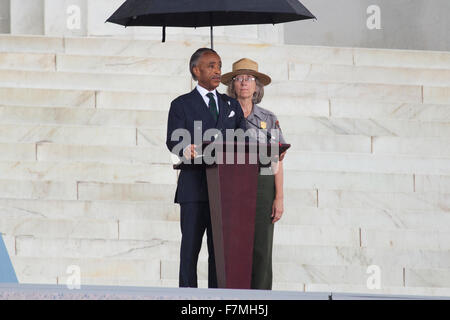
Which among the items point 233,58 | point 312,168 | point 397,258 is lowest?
point 397,258

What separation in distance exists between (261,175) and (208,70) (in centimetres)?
98

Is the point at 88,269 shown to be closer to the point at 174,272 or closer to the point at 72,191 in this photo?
the point at 174,272

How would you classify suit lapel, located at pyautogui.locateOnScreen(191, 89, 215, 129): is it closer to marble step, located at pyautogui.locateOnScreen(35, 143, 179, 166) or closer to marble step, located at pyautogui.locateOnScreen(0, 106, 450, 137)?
marble step, located at pyautogui.locateOnScreen(35, 143, 179, 166)

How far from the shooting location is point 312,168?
1130 centimetres

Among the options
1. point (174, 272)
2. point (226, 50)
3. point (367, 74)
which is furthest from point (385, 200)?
point (226, 50)

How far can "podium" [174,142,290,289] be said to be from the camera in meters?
6.25

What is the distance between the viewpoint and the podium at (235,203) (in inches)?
246

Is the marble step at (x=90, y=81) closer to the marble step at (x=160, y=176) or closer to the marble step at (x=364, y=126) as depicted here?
the marble step at (x=364, y=126)

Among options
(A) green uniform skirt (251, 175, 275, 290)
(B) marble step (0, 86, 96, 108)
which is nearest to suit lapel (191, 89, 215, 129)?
(A) green uniform skirt (251, 175, 275, 290)

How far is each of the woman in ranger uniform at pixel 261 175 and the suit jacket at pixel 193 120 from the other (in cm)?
46

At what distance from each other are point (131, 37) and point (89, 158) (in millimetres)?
4106
